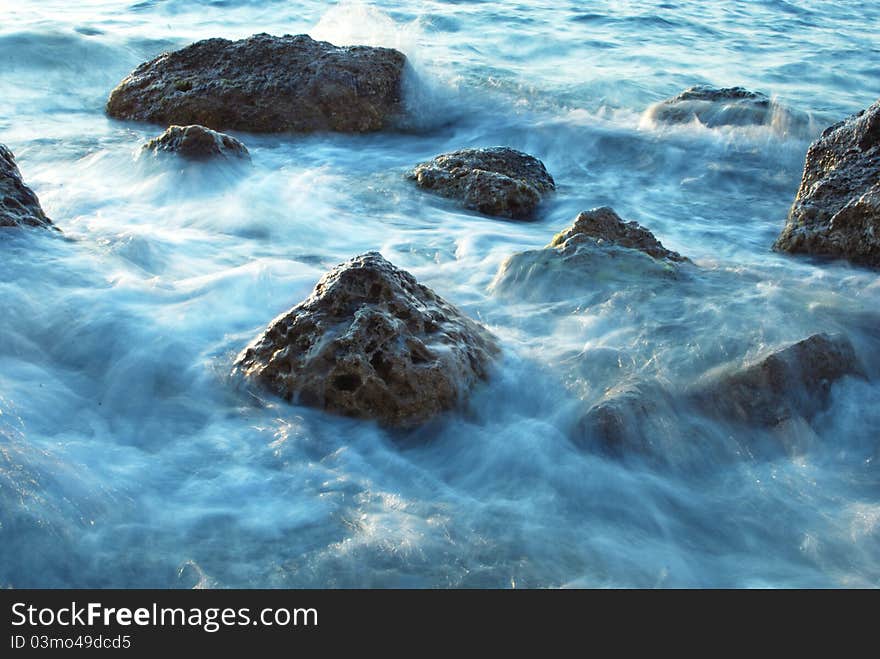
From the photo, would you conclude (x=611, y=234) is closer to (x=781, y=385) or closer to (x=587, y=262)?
(x=587, y=262)

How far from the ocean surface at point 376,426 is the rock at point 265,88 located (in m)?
0.26

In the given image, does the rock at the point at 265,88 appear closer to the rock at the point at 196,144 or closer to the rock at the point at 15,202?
the rock at the point at 196,144

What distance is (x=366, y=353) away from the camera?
3.45m

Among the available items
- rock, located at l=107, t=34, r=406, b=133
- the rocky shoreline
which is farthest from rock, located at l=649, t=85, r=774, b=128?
rock, located at l=107, t=34, r=406, b=133

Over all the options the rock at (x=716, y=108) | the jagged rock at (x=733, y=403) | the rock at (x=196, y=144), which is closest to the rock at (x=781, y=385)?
the jagged rock at (x=733, y=403)

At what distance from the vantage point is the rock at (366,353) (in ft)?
11.3

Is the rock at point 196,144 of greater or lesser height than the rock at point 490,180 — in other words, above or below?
above

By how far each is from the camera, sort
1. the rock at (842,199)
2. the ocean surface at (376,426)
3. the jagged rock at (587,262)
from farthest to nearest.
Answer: the rock at (842,199)
the jagged rock at (587,262)
the ocean surface at (376,426)

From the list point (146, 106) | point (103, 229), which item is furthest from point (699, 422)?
point (146, 106)

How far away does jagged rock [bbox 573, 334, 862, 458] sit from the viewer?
3.46 metres

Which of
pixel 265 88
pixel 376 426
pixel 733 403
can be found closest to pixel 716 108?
pixel 265 88

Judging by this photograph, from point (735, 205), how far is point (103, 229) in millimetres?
4374

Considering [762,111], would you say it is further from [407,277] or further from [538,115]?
[407,277]

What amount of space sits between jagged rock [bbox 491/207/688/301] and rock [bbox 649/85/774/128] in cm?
381
